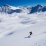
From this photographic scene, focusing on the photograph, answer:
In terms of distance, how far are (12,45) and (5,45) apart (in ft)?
6.12

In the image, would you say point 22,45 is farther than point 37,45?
Yes

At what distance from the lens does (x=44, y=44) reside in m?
16.0

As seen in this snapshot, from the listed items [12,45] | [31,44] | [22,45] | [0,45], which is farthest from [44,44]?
[0,45]

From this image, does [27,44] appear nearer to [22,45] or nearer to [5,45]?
[22,45]

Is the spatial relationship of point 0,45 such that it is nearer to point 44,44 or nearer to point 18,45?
point 18,45

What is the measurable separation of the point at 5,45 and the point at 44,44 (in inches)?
337

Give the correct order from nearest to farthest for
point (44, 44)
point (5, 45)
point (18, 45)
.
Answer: point (44, 44) < point (18, 45) < point (5, 45)

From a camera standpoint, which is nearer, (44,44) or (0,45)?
(44,44)

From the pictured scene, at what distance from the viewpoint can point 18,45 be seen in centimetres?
1855

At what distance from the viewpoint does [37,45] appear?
16.2 metres

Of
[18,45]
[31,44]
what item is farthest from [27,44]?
[18,45]

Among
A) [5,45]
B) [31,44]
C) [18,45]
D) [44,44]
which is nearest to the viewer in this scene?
[44,44]

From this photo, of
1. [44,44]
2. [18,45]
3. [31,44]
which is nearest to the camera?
[44,44]

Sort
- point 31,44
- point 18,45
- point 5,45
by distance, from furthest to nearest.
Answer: point 5,45 < point 18,45 < point 31,44
